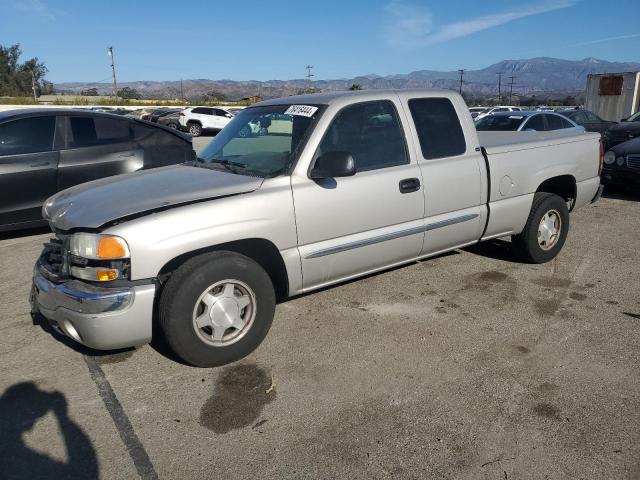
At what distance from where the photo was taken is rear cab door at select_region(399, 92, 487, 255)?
4141 millimetres

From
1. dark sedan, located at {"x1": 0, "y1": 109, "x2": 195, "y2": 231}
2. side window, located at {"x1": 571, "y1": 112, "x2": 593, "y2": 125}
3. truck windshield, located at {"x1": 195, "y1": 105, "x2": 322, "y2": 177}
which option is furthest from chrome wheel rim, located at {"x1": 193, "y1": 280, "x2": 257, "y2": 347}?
side window, located at {"x1": 571, "y1": 112, "x2": 593, "y2": 125}

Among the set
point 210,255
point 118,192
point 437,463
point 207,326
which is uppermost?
point 118,192

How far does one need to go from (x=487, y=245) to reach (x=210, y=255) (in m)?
3.93

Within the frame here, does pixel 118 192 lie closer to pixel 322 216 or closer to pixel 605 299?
pixel 322 216

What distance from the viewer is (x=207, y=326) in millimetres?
3213

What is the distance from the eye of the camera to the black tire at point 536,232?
4.98 metres

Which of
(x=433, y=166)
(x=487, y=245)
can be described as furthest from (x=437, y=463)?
(x=487, y=245)

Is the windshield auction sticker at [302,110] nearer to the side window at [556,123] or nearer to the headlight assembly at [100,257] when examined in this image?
the headlight assembly at [100,257]

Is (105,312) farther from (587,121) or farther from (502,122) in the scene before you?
(587,121)

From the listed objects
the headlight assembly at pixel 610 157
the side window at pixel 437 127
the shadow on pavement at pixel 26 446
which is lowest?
the shadow on pavement at pixel 26 446

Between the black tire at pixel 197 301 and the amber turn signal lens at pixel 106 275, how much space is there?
30 centimetres

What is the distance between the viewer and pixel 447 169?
4.21 meters

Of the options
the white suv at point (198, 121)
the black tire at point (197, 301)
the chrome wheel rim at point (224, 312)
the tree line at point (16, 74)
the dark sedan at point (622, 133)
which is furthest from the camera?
the tree line at point (16, 74)

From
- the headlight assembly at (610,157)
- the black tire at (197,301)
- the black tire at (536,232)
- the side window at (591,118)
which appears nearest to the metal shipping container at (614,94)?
the side window at (591,118)
